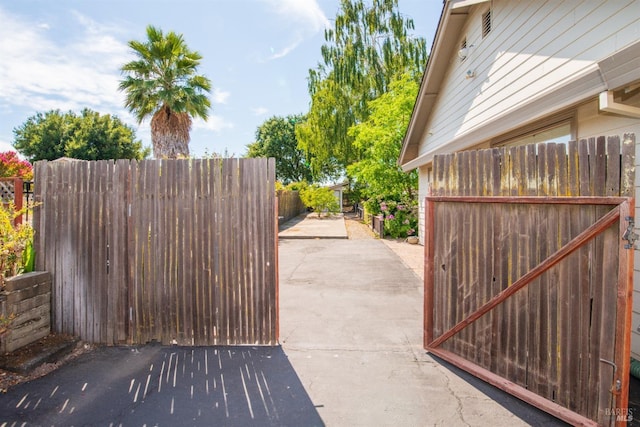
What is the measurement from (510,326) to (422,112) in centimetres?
781

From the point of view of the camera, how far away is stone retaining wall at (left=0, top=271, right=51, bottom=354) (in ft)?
10.9

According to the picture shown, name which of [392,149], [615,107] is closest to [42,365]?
[615,107]

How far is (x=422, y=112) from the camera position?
9.45m

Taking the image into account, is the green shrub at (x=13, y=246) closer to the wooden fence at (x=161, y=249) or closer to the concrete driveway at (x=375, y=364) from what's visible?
the wooden fence at (x=161, y=249)

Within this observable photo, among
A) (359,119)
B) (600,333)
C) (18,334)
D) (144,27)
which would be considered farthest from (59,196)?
(359,119)

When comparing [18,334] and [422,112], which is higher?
[422,112]

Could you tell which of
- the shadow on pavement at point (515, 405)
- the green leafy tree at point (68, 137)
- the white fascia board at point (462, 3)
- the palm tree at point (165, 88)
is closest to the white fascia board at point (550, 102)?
the white fascia board at point (462, 3)

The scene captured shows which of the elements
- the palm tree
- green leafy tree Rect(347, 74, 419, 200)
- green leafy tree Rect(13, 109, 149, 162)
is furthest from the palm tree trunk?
green leafy tree Rect(13, 109, 149, 162)

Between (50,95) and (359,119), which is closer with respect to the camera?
(359,119)

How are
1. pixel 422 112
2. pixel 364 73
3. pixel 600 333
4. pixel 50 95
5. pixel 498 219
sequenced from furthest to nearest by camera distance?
pixel 50 95, pixel 364 73, pixel 422 112, pixel 498 219, pixel 600 333

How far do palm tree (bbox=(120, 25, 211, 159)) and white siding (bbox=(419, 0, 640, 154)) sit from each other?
1044cm

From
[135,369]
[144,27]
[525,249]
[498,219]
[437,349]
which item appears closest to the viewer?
[525,249]

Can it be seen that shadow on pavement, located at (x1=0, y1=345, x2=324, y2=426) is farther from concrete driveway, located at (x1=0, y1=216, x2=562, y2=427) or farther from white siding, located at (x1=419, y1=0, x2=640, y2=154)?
white siding, located at (x1=419, y1=0, x2=640, y2=154)

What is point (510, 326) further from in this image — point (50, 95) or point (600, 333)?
point (50, 95)
